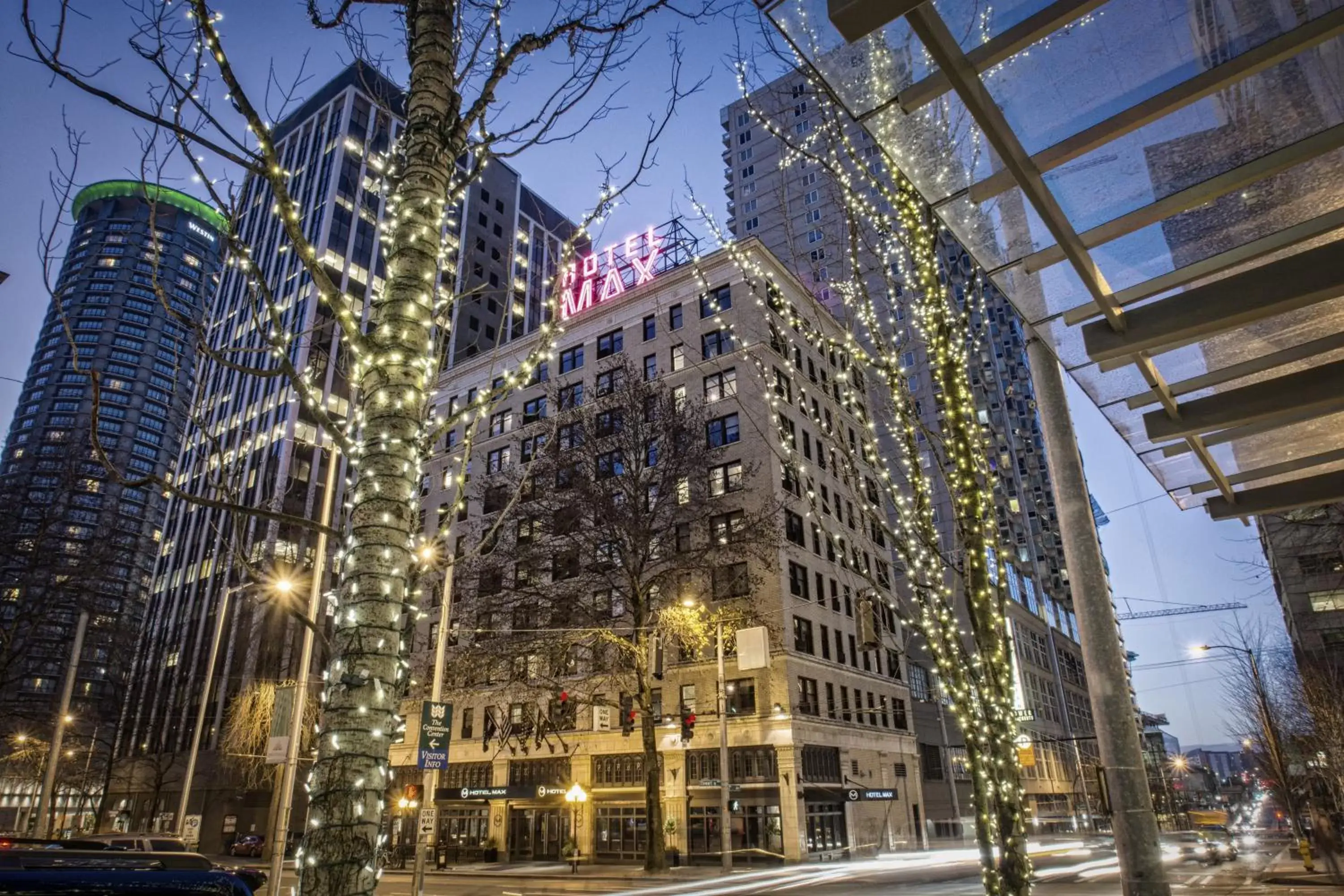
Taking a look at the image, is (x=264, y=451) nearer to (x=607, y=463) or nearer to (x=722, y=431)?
(x=607, y=463)

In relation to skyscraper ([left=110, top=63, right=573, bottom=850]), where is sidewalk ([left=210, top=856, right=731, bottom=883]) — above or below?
below

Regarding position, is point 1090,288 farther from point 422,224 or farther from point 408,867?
point 408,867

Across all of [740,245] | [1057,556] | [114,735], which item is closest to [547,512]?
[740,245]

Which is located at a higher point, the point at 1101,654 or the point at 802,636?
the point at 802,636

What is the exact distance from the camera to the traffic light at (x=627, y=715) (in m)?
26.6

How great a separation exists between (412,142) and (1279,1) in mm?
4921

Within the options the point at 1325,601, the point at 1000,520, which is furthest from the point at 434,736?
the point at 1000,520

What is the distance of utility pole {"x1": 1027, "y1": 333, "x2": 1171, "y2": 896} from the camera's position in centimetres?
525

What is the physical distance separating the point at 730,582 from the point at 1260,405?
31248 millimetres

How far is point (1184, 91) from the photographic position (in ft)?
12.9

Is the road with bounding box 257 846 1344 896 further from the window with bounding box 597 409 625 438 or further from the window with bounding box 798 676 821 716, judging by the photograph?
the window with bounding box 597 409 625 438

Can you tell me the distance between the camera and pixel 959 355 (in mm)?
6672

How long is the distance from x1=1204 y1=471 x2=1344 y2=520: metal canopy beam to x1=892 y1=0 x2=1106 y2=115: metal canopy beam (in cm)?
782

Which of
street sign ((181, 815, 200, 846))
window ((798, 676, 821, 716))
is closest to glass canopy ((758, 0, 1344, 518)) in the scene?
street sign ((181, 815, 200, 846))
